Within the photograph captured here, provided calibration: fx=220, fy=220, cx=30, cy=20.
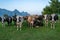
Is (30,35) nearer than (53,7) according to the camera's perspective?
Yes

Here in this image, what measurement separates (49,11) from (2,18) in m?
42.3

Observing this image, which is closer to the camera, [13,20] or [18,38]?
[18,38]

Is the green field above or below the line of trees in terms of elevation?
below

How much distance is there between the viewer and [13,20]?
91.5ft

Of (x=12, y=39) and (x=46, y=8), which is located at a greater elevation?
(x=46, y=8)

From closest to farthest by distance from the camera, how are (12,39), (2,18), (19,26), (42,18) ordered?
1. (12,39)
2. (19,26)
3. (2,18)
4. (42,18)

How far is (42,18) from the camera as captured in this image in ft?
96.8

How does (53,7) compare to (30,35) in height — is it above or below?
above

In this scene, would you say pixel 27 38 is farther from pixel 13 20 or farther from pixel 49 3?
pixel 49 3

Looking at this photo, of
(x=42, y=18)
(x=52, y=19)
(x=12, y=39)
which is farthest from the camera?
(x=42, y=18)

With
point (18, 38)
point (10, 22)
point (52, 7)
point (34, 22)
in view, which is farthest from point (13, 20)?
point (52, 7)

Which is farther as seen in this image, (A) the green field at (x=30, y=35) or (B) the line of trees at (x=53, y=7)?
(B) the line of trees at (x=53, y=7)

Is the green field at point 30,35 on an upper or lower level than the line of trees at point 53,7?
lower

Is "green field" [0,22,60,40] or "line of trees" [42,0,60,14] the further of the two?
"line of trees" [42,0,60,14]
